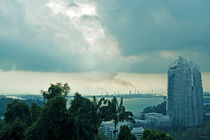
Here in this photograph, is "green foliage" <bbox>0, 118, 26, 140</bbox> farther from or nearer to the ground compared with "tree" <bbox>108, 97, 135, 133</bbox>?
nearer to the ground

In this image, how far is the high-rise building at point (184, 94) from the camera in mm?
130875

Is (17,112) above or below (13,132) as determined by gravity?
above

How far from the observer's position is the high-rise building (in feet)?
429

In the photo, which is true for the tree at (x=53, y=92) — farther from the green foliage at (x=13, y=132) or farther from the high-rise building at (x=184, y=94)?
the high-rise building at (x=184, y=94)

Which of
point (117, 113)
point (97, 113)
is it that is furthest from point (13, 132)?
point (117, 113)

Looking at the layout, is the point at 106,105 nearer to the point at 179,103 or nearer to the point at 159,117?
the point at 159,117

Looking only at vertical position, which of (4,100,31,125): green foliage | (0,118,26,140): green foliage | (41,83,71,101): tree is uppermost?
(41,83,71,101): tree

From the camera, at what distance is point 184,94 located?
137000mm

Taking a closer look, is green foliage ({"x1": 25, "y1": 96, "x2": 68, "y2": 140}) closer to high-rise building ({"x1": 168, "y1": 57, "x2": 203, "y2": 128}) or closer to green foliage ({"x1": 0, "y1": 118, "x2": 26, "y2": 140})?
green foliage ({"x1": 0, "y1": 118, "x2": 26, "y2": 140})

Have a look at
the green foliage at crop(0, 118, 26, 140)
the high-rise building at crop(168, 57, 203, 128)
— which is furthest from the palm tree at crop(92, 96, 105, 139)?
the high-rise building at crop(168, 57, 203, 128)

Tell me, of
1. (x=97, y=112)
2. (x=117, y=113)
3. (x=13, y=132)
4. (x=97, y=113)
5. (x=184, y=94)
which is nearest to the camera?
(x=13, y=132)

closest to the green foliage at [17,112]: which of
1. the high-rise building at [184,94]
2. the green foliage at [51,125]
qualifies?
the green foliage at [51,125]

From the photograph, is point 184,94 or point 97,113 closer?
point 97,113

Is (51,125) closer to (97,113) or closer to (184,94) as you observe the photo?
(97,113)
